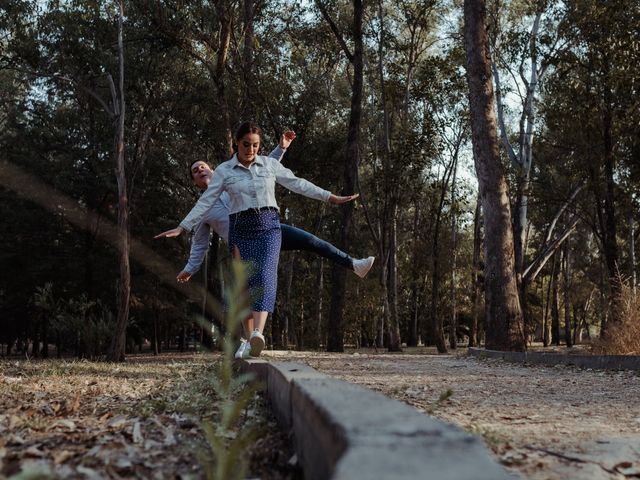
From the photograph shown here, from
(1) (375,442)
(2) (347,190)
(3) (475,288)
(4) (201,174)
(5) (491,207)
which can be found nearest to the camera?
(1) (375,442)

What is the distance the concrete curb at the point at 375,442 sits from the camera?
137 cm

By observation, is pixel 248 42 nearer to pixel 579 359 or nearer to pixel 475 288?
pixel 579 359

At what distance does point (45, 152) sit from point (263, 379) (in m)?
25.3

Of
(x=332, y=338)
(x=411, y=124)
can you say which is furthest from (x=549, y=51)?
(x=332, y=338)

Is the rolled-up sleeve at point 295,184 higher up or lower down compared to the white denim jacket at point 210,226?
higher up

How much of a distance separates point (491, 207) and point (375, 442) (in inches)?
408

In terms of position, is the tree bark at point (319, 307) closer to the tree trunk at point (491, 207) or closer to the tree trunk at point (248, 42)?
the tree trunk at point (248, 42)

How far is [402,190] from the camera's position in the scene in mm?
Result: 23688

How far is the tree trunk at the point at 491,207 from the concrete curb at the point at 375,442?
9.24 m

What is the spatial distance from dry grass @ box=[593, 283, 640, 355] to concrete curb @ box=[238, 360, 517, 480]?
8445 millimetres

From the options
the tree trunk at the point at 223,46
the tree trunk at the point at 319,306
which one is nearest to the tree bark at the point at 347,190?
the tree trunk at the point at 223,46

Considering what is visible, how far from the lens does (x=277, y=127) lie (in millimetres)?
24500

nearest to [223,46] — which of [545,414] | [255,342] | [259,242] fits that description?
[259,242]

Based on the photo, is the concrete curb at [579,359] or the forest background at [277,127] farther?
the forest background at [277,127]
